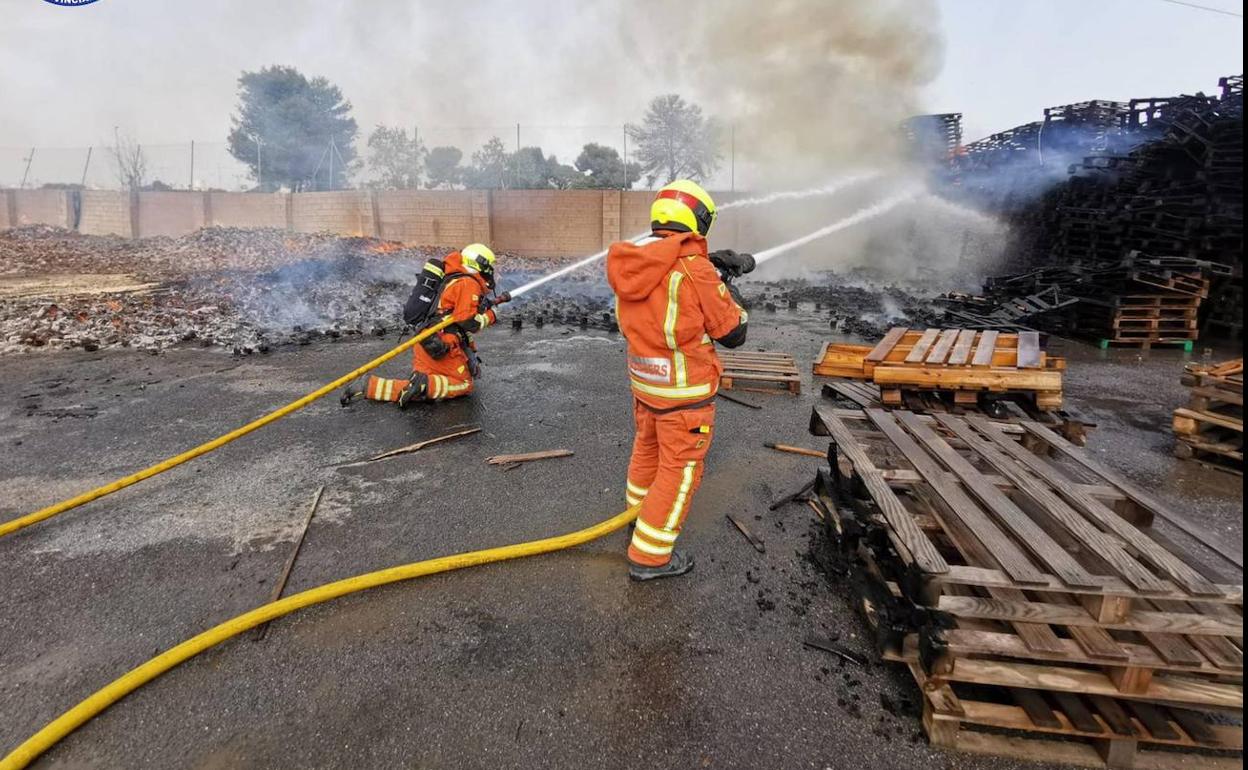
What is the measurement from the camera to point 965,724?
212cm

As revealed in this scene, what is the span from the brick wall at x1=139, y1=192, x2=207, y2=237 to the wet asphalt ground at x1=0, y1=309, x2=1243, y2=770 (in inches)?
868

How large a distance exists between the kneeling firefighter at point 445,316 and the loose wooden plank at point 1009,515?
402cm

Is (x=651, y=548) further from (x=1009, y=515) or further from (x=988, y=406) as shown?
(x=988, y=406)

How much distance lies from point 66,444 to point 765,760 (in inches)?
232

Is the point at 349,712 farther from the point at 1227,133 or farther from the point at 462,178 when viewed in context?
the point at 462,178

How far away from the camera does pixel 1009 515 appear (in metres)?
2.44

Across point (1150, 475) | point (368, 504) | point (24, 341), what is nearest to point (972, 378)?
point (1150, 475)

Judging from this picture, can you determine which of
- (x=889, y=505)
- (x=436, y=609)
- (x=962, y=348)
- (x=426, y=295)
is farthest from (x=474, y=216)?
(x=889, y=505)

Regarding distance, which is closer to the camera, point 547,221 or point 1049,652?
point 1049,652

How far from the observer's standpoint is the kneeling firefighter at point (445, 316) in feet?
18.8

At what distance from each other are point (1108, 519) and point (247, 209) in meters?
26.7

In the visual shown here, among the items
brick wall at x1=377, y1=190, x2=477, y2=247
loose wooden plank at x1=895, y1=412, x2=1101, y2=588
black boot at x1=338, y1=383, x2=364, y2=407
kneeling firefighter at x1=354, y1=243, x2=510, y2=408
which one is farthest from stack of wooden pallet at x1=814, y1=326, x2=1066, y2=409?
brick wall at x1=377, y1=190, x2=477, y2=247

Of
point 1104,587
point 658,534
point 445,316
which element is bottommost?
point 658,534

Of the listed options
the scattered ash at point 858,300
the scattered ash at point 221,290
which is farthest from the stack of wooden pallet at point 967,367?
the scattered ash at point 221,290
